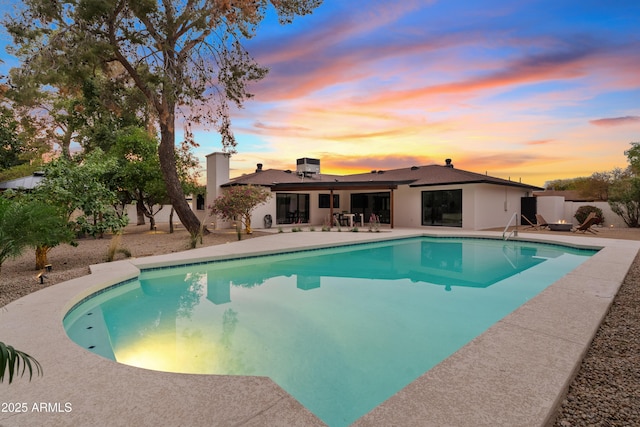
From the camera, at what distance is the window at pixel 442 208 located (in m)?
17.6

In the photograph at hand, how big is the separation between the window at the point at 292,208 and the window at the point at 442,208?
7.30 m

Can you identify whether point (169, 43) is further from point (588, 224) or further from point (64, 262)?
point (588, 224)

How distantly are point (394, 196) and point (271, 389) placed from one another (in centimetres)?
1842

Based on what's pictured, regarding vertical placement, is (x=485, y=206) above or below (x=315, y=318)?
above

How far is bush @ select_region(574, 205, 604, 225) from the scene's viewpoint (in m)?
18.8

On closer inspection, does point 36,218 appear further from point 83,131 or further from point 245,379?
point 83,131

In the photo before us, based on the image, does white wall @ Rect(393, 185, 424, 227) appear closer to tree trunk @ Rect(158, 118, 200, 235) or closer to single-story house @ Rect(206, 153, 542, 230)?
single-story house @ Rect(206, 153, 542, 230)

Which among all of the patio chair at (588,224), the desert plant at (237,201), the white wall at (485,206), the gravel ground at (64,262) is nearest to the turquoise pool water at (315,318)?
the gravel ground at (64,262)

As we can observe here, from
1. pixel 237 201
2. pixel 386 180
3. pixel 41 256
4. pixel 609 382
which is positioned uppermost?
pixel 386 180

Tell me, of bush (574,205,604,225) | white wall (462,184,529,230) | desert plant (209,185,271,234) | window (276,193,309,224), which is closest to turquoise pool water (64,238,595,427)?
desert plant (209,185,271,234)

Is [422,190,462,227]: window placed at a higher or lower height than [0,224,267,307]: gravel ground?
higher

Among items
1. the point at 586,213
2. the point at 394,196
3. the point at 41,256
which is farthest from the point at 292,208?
the point at 586,213

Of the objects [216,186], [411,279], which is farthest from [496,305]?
[216,186]

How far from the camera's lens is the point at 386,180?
2048cm
